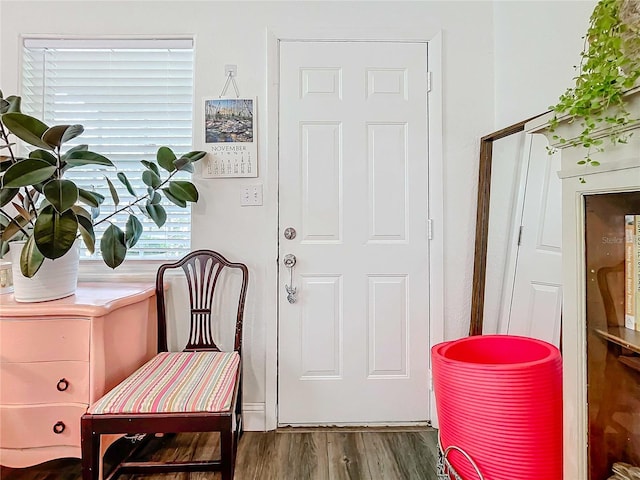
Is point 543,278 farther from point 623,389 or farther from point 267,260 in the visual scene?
point 267,260

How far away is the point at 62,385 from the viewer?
147cm

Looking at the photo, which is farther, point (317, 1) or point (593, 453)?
point (317, 1)

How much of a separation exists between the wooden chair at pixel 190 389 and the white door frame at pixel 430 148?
A: 199mm

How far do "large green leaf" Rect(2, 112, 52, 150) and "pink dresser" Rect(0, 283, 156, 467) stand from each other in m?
0.64

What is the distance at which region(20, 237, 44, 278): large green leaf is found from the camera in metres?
1.39

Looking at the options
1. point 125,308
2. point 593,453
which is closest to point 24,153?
point 125,308

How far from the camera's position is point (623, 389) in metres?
0.98

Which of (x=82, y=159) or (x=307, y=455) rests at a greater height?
(x=82, y=159)

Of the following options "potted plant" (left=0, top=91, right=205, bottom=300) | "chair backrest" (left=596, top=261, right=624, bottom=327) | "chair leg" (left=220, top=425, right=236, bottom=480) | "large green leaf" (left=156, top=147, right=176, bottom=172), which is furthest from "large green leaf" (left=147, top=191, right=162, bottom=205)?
"chair backrest" (left=596, top=261, right=624, bottom=327)

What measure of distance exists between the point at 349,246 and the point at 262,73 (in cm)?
107

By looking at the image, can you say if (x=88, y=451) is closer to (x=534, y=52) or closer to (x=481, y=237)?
(x=481, y=237)

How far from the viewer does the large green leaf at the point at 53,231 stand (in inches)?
52.6

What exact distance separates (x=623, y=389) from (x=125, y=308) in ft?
5.99

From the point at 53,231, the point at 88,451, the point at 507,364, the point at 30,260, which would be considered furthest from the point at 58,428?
the point at 507,364
